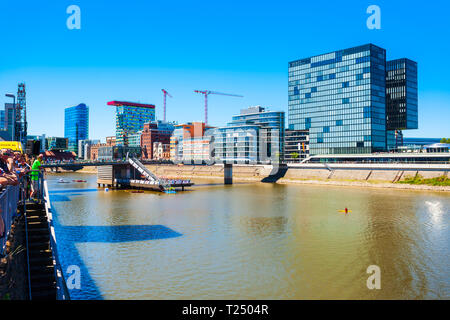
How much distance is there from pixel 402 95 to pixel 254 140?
6716cm

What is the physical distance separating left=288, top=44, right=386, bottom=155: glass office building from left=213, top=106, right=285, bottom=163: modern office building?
1034 inches

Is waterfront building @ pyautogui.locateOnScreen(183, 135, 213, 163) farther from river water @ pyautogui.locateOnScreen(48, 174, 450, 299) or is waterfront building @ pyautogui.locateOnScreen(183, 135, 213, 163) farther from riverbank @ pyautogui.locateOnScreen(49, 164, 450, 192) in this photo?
river water @ pyautogui.locateOnScreen(48, 174, 450, 299)

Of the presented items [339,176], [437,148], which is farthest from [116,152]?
[437,148]

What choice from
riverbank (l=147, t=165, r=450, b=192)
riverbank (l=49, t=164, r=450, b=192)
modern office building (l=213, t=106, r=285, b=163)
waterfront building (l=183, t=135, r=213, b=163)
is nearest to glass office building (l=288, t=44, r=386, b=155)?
modern office building (l=213, t=106, r=285, b=163)

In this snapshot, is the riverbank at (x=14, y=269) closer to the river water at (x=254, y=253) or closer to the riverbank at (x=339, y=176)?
the river water at (x=254, y=253)

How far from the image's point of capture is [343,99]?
133m

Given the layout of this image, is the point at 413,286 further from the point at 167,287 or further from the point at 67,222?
the point at 67,222

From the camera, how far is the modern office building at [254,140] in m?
169

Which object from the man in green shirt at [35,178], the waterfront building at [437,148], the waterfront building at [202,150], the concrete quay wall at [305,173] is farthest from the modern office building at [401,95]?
the man in green shirt at [35,178]

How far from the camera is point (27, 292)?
12.4 meters

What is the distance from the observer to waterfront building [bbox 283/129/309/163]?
159 meters

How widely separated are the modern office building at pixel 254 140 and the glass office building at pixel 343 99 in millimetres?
26255

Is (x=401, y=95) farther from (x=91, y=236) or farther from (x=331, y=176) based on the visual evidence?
(x=91, y=236)
